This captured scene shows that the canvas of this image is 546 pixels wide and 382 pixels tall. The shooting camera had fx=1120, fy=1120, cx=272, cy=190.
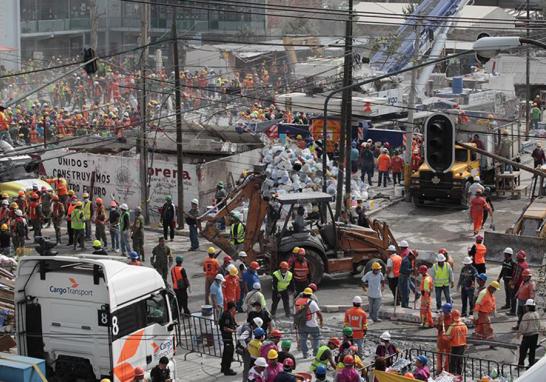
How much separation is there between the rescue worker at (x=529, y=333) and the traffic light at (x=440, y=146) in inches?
231

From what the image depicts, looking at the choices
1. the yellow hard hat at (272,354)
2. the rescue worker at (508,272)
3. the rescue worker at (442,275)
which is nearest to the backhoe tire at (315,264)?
the rescue worker at (442,275)

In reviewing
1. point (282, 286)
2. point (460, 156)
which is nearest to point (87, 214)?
point (282, 286)

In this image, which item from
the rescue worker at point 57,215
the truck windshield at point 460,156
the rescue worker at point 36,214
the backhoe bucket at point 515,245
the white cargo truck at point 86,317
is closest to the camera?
the white cargo truck at point 86,317

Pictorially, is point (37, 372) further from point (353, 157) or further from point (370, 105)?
point (370, 105)

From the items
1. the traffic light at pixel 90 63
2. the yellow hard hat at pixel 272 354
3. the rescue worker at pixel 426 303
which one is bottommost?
the rescue worker at pixel 426 303

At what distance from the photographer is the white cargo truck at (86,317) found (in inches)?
640

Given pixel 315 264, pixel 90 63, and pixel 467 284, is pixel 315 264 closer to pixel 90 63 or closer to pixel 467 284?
pixel 467 284

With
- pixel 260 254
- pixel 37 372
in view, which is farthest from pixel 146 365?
pixel 260 254

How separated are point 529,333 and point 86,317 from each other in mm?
7352

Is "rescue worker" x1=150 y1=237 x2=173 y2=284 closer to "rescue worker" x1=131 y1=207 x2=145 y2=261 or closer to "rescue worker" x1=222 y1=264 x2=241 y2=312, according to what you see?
"rescue worker" x1=222 y1=264 x2=241 y2=312

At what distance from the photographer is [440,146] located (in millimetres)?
13688

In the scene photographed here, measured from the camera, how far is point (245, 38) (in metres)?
74.9

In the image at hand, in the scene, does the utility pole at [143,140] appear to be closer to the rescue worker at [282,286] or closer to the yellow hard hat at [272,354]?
the rescue worker at [282,286]

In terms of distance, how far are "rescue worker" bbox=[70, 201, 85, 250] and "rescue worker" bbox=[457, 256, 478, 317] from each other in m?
11.0
